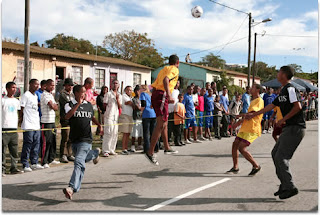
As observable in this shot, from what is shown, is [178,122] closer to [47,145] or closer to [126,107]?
[126,107]

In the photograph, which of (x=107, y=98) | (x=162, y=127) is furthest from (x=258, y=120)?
(x=107, y=98)

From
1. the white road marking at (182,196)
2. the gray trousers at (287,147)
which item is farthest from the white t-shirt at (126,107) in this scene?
the gray trousers at (287,147)

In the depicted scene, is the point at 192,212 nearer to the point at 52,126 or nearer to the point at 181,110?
the point at 52,126

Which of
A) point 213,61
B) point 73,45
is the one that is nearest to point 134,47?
point 73,45

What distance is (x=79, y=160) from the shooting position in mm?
5641

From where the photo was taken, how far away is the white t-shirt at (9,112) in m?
7.49

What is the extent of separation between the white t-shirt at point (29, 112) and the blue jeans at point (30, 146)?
6.5 inches

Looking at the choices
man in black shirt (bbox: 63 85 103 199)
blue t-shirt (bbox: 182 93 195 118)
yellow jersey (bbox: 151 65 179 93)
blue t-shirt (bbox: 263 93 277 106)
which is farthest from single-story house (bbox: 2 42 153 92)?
man in black shirt (bbox: 63 85 103 199)

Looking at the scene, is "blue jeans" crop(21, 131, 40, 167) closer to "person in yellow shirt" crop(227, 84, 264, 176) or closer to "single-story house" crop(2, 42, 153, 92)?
"person in yellow shirt" crop(227, 84, 264, 176)

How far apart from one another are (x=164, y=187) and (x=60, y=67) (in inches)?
882

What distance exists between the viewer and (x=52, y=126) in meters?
8.50

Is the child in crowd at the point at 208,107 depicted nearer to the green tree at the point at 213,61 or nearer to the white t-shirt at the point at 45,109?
the white t-shirt at the point at 45,109

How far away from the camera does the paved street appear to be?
5.15m

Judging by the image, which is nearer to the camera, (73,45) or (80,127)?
(80,127)
